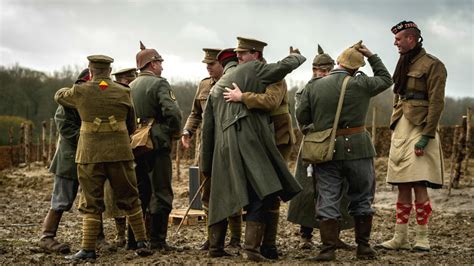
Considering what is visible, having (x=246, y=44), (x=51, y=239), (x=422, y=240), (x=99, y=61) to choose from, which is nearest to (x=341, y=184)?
(x=422, y=240)

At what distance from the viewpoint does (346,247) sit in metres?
8.34

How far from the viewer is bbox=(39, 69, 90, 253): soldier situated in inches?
327

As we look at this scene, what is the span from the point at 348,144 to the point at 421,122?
1180mm

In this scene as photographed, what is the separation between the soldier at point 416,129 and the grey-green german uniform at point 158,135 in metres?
2.47

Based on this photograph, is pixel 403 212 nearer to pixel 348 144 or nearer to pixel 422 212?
pixel 422 212

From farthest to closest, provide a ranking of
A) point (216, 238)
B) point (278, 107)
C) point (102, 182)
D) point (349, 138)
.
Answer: point (278, 107), point (102, 182), point (216, 238), point (349, 138)

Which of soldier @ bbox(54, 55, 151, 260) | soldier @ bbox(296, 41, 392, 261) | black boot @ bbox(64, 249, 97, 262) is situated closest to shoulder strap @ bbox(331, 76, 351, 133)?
soldier @ bbox(296, 41, 392, 261)

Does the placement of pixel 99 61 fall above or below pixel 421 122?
above

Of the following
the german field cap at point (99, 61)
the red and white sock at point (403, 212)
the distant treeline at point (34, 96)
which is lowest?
the red and white sock at point (403, 212)

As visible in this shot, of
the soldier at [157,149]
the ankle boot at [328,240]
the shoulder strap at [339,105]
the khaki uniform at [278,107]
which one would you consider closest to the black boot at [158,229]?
the soldier at [157,149]

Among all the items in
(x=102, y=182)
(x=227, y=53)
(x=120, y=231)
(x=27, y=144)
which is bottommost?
(x=120, y=231)

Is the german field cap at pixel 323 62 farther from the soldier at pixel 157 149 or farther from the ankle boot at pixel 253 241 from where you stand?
the ankle boot at pixel 253 241

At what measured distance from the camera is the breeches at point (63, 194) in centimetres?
843

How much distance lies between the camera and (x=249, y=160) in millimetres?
7160
